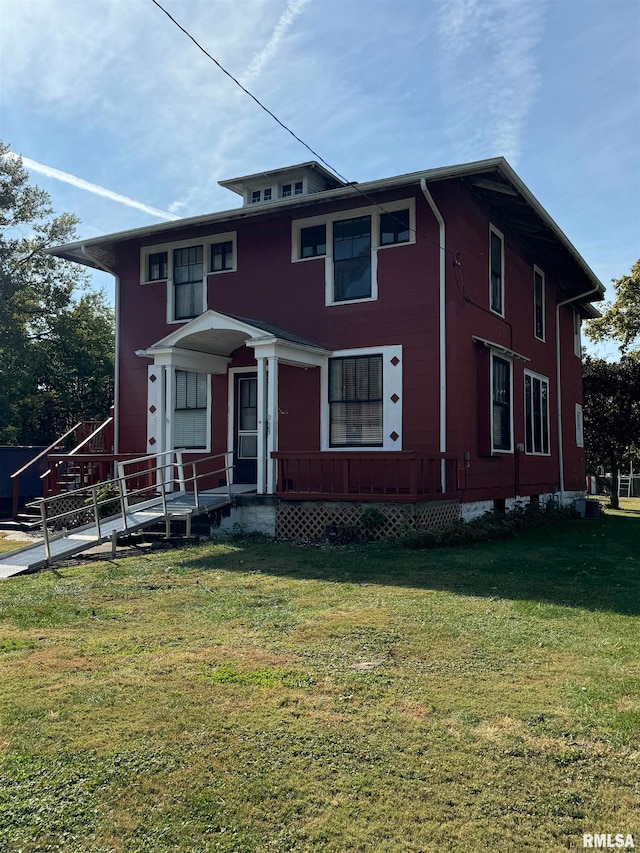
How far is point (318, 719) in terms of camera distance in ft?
13.0

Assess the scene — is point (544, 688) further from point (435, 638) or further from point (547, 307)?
point (547, 307)

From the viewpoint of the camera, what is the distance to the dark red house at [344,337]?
12.1m

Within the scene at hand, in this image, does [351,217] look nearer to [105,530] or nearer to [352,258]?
[352,258]

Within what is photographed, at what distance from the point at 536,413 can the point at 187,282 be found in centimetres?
842

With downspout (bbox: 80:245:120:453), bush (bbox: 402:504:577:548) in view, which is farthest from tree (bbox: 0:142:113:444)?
bush (bbox: 402:504:577:548)

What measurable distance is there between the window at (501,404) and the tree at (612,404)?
10.1 m

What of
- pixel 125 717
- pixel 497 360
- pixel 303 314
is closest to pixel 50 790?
pixel 125 717

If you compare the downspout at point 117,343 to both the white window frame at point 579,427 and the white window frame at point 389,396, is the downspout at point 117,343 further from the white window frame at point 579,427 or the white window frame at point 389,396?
the white window frame at point 579,427

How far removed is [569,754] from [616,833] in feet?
2.14

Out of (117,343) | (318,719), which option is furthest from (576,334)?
(318,719)

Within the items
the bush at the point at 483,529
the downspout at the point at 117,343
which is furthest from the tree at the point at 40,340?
the bush at the point at 483,529

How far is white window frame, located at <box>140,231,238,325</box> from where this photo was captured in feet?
47.4

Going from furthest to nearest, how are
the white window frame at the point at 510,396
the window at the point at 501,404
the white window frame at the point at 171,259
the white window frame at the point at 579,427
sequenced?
1. the white window frame at the point at 579,427
2. the white window frame at the point at 171,259
3. the window at the point at 501,404
4. the white window frame at the point at 510,396

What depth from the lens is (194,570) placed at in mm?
8891
